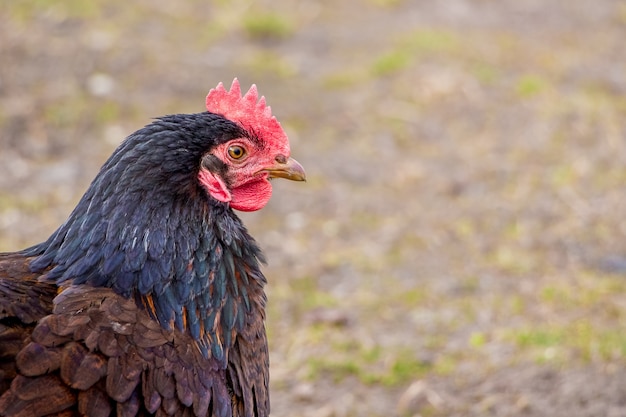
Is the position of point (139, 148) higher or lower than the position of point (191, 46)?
lower

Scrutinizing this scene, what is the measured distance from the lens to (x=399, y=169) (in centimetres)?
797

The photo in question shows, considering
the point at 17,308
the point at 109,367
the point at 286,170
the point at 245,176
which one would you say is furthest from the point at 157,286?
the point at 286,170

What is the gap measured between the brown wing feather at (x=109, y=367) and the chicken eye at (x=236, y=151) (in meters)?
0.71

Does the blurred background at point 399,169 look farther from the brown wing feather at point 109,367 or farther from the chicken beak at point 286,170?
the brown wing feather at point 109,367

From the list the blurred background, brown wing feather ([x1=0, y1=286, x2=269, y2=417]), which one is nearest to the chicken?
brown wing feather ([x1=0, y1=286, x2=269, y2=417])

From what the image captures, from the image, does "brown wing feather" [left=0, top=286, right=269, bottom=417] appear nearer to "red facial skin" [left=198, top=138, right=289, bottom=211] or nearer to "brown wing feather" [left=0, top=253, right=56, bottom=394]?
"brown wing feather" [left=0, top=253, right=56, bottom=394]

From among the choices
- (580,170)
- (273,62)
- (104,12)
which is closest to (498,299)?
(580,170)

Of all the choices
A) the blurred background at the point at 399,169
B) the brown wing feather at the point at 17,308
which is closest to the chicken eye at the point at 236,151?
the brown wing feather at the point at 17,308

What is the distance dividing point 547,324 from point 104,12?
568 cm

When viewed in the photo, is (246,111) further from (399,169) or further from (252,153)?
(399,169)

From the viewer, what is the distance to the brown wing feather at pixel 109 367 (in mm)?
3023

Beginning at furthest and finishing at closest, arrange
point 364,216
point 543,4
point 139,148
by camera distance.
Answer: point 543,4, point 364,216, point 139,148

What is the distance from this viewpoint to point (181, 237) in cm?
344

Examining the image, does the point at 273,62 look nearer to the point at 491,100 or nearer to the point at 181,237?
the point at 491,100
